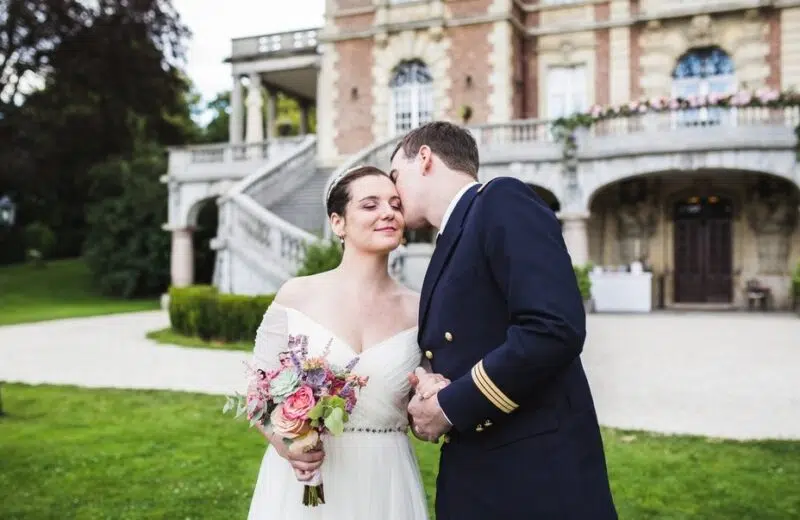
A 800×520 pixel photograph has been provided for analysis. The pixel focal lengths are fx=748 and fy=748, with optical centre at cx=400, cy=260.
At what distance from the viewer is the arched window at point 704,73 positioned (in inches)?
830

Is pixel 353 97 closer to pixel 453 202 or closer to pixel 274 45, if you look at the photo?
pixel 274 45

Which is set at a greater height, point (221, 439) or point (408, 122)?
point (408, 122)

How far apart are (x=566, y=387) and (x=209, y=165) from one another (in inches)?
849

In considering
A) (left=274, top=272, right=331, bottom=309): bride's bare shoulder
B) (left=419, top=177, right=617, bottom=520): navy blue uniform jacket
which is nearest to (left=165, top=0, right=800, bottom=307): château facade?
(left=274, top=272, right=331, bottom=309): bride's bare shoulder

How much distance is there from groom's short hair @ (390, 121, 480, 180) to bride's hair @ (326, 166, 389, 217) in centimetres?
31

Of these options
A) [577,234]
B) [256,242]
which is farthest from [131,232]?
[577,234]

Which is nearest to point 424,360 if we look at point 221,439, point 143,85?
point 221,439

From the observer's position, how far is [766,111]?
18.6 m

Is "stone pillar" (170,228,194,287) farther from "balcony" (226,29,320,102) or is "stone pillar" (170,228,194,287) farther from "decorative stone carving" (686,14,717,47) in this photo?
"decorative stone carving" (686,14,717,47)

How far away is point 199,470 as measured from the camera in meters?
5.79

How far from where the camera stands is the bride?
284 cm

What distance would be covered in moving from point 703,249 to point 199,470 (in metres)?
18.8

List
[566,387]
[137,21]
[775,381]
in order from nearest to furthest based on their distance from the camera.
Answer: [566,387], [775,381], [137,21]

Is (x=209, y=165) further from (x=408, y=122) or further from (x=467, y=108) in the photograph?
(x=467, y=108)
